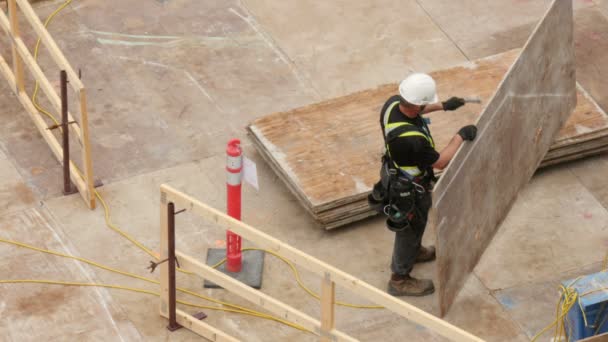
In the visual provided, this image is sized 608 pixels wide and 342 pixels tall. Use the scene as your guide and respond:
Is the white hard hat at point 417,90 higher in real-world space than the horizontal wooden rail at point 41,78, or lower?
higher

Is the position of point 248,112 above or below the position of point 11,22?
below

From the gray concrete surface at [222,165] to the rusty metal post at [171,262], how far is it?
0.12 metres

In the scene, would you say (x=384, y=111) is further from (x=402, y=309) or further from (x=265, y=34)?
(x=265, y=34)

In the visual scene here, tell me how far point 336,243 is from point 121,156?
7.23ft

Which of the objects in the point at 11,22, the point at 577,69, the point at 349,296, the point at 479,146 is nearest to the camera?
the point at 479,146

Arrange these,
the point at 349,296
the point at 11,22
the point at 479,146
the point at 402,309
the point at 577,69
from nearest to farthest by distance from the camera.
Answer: the point at 402,309 < the point at 479,146 < the point at 349,296 < the point at 11,22 < the point at 577,69

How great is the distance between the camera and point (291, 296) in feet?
33.2

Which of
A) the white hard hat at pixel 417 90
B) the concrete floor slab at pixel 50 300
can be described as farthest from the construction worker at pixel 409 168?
the concrete floor slab at pixel 50 300

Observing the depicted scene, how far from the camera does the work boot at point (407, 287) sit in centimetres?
1015

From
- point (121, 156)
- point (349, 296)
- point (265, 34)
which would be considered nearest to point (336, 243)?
point (349, 296)

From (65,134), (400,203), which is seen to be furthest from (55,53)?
(400,203)

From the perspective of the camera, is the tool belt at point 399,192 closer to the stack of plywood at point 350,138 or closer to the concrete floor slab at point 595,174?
the stack of plywood at point 350,138

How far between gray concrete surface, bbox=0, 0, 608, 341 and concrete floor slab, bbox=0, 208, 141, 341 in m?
0.01

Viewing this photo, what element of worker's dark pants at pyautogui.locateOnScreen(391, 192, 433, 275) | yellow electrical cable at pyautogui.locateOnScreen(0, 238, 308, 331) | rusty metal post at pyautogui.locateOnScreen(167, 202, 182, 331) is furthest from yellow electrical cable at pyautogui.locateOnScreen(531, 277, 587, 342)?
rusty metal post at pyautogui.locateOnScreen(167, 202, 182, 331)
